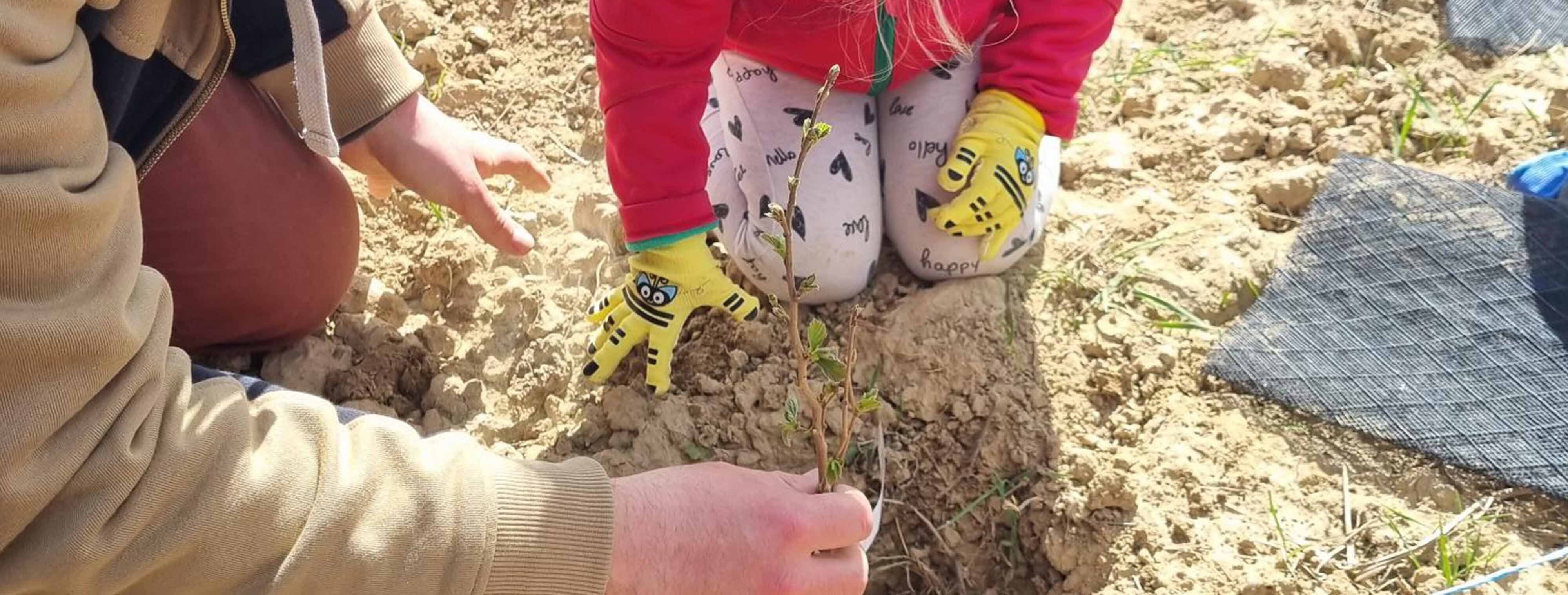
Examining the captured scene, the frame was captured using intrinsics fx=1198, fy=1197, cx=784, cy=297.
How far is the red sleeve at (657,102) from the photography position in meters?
1.64

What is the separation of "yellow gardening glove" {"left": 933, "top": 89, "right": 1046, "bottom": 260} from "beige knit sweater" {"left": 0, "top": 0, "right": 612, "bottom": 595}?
3.05 ft

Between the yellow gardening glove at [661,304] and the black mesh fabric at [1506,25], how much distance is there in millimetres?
1456

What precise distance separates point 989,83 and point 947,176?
19 centimetres

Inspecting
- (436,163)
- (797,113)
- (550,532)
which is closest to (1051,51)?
(797,113)

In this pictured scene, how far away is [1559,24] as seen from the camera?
86.7 inches

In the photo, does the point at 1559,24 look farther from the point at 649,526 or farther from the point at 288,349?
the point at 288,349

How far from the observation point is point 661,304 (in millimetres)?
1735

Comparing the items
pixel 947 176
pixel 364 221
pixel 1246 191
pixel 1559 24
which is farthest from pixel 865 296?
pixel 1559 24

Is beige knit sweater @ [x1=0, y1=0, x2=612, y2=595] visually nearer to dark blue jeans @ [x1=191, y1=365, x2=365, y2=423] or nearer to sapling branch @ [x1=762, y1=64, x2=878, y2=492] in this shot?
dark blue jeans @ [x1=191, y1=365, x2=365, y2=423]

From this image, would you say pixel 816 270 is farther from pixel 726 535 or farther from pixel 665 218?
pixel 726 535

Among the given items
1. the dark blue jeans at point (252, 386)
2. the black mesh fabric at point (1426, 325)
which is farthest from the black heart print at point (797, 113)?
the dark blue jeans at point (252, 386)

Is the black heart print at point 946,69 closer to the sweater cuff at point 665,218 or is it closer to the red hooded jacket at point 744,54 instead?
the red hooded jacket at point 744,54

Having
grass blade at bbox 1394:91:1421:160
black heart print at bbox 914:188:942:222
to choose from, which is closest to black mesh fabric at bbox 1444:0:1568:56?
grass blade at bbox 1394:91:1421:160

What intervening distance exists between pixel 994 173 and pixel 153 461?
1.28 m
